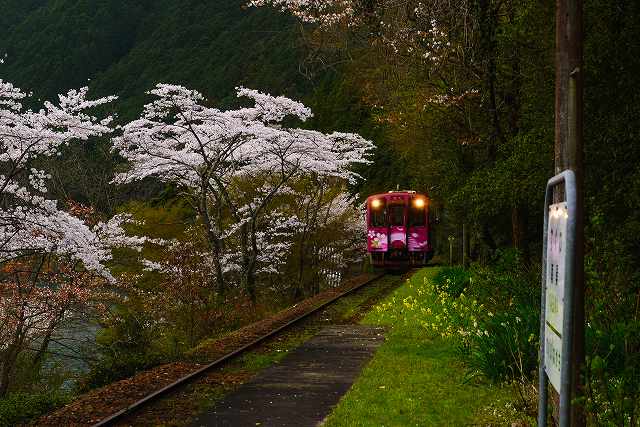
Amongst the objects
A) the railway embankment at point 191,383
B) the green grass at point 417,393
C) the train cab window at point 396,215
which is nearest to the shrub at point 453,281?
the railway embankment at point 191,383

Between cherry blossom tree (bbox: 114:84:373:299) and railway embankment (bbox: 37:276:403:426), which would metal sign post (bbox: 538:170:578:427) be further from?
cherry blossom tree (bbox: 114:84:373:299)

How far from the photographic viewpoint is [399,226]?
2991 cm

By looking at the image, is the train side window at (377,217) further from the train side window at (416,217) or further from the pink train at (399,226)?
the train side window at (416,217)

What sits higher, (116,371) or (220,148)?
(220,148)

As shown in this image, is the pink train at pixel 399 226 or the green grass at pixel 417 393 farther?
the pink train at pixel 399 226

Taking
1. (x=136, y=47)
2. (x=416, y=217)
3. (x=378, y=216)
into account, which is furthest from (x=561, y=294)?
(x=136, y=47)

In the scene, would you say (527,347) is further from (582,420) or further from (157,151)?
(157,151)

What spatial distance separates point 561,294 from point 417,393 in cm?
600

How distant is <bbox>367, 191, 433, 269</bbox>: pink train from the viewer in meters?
29.5

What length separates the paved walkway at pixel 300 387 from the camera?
8.30 metres

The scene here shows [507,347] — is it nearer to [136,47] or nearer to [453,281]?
[453,281]

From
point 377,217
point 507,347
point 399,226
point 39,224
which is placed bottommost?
point 507,347

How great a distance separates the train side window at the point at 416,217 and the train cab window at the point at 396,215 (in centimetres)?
35

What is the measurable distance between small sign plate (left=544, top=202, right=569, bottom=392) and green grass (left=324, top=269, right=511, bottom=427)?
3.66m
